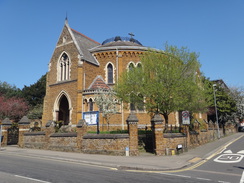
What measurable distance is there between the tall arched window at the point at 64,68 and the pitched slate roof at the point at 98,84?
3.57 metres

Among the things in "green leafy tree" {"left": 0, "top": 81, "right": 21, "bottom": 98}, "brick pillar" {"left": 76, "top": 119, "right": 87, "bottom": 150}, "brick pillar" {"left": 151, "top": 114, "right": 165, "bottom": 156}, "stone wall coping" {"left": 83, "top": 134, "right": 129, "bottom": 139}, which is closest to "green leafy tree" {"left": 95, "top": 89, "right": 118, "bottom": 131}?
"brick pillar" {"left": 76, "top": 119, "right": 87, "bottom": 150}

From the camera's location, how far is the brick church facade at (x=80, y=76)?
2408cm

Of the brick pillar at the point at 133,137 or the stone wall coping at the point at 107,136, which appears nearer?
the brick pillar at the point at 133,137

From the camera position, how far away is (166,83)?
16250 millimetres

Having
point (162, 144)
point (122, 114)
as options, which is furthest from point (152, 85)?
point (122, 114)

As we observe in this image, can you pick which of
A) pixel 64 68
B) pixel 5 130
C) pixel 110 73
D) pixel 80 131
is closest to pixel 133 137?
pixel 80 131

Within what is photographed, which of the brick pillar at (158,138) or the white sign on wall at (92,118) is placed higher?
the white sign on wall at (92,118)

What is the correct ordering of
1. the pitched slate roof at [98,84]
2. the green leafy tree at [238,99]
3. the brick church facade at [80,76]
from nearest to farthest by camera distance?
the brick church facade at [80,76], the pitched slate roof at [98,84], the green leafy tree at [238,99]

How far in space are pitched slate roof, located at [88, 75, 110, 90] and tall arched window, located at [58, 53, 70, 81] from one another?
357 centimetres

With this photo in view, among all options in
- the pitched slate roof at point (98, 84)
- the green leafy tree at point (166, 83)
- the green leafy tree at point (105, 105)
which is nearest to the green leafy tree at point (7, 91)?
the pitched slate roof at point (98, 84)

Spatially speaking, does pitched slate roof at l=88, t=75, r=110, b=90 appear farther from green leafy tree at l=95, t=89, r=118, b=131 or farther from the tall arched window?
the tall arched window

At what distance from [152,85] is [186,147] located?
583 centimetres

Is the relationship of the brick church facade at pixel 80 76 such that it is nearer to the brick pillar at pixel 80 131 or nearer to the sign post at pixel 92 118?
the sign post at pixel 92 118

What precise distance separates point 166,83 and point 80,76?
12.1 m
